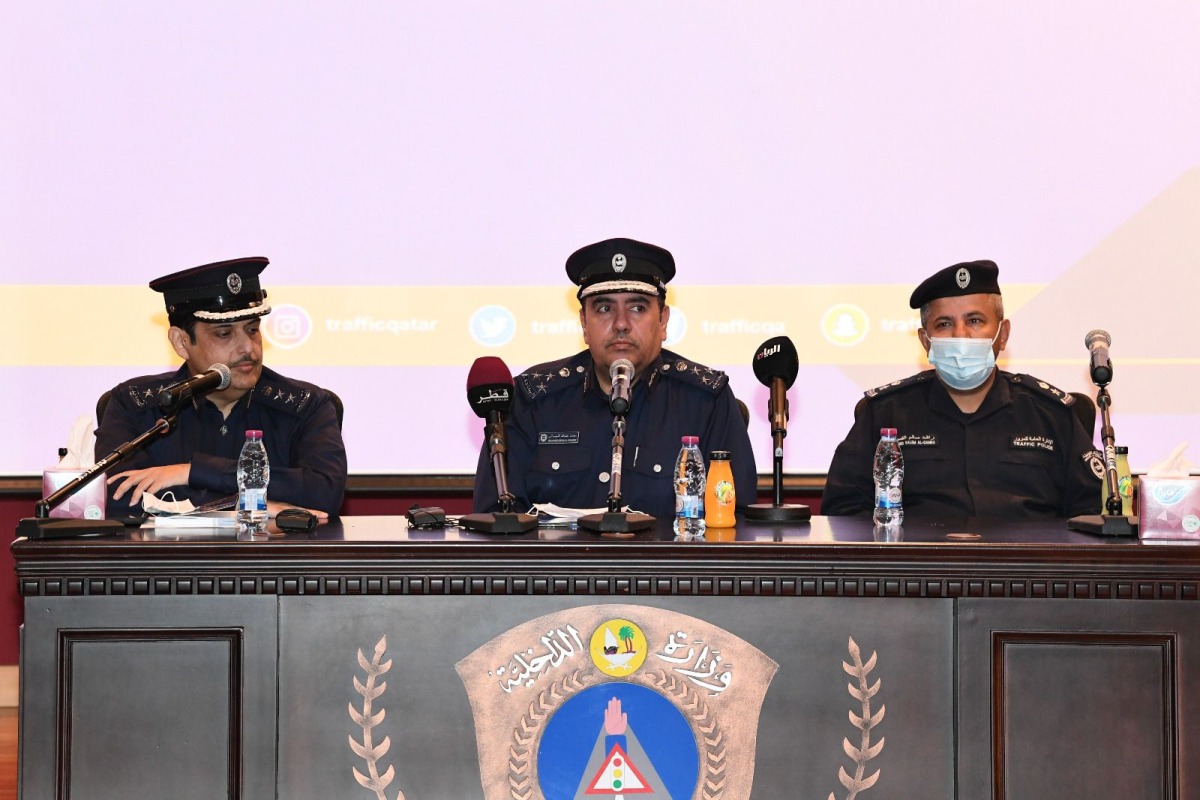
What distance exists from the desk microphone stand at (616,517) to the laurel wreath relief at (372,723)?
479 mm

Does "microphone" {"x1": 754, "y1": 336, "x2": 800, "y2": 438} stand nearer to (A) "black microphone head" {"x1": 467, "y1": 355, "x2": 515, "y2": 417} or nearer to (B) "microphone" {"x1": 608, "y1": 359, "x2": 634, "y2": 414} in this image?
(B) "microphone" {"x1": 608, "y1": 359, "x2": 634, "y2": 414}

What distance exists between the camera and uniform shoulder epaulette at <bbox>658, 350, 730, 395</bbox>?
11.1ft

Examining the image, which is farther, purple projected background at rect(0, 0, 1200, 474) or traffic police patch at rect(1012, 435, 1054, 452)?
purple projected background at rect(0, 0, 1200, 474)

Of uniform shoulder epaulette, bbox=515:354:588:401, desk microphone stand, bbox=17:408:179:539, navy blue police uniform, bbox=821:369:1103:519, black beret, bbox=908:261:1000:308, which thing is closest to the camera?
desk microphone stand, bbox=17:408:179:539

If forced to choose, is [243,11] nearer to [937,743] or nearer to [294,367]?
→ [294,367]

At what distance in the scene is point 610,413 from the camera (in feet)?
10.8

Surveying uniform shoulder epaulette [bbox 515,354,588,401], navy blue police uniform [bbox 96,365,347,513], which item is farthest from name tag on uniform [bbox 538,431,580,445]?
navy blue police uniform [bbox 96,365,347,513]

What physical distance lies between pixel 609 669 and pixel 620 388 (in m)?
0.63

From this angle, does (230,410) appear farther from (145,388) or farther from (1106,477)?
(1106,477)

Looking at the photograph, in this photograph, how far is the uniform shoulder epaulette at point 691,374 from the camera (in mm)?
3387

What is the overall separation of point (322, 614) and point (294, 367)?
206 cm

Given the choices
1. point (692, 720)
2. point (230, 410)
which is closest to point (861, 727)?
point (692, 720)

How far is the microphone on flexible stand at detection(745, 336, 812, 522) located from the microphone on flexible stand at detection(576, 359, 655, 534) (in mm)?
321

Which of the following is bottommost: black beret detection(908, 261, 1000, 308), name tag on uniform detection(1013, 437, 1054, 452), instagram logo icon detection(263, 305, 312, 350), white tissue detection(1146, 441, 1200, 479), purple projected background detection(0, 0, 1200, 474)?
→ white tissue detection(1146, 441, 1200, 479)
